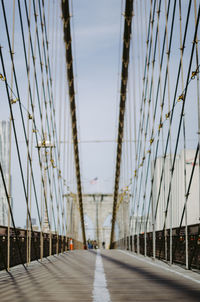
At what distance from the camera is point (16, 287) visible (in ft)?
10.9

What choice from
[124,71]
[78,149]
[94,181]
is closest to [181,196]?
[124,71]

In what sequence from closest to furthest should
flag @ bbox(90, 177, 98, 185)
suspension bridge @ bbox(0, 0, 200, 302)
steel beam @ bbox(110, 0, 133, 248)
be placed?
suspension bridge @ bbox(0, 0, 200, 302) < steel beam @ bbox(110, 0, 133, 248) < flag @ bbox(90, 177, 98, 185)

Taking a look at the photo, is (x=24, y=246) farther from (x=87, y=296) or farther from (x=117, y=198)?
(x=117, y=198)

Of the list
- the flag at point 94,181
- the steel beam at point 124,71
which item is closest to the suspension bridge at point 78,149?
the steel beam at point 124,71

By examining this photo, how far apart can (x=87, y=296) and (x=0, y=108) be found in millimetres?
4552

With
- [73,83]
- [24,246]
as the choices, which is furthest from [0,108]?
[73,83]

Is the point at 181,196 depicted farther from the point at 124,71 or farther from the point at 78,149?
the point at 78,149

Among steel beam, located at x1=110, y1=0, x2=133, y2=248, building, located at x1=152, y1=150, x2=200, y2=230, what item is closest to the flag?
steel beam, located at x1=110, y1=0, x2=133, y2=248

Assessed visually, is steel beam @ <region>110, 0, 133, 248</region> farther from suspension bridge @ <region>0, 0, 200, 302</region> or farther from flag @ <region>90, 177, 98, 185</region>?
flag @ <region>90, 177, 98, 185</region>

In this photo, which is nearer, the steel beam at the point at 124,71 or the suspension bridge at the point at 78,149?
the suspension bridge at the point at 78,149

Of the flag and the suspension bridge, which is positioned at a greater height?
the flag

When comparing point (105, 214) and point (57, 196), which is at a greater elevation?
point (105, 214)

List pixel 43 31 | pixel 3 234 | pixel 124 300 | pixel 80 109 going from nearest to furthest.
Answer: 1. pixel 124 300
2. pixel 3 234
3. pixel 43 31
4. pixel 80 109

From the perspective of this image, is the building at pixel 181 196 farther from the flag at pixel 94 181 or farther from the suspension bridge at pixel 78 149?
the flag at pixel 94 181
